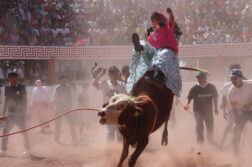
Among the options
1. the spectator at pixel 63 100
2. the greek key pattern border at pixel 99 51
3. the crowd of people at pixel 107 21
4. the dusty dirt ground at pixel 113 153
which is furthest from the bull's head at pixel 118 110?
the crowd of people at pixel 107 21

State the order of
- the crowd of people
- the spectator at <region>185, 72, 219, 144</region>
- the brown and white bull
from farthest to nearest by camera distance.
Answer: the crowd of people, the spectator at <region>185, 72, 219, 144</region>, the brown and white bull

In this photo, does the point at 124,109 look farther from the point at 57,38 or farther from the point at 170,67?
the point at 57,38

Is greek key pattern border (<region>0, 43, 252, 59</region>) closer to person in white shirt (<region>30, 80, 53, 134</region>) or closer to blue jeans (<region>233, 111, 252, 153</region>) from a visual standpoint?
person in white shirt (<region>30, 80, 53, 134</region>)

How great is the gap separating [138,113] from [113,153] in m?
2.25

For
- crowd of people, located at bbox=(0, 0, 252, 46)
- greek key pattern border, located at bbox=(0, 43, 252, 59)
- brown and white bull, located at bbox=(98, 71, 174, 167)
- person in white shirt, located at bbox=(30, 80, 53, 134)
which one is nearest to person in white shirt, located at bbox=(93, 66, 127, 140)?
brown and white bull, located at bbox=(98, 71, 174, 167)

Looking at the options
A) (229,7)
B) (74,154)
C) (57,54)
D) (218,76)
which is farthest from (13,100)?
(229,7)

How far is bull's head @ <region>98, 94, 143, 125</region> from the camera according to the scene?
5.25 meters

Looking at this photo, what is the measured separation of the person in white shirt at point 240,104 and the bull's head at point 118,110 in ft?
10.0

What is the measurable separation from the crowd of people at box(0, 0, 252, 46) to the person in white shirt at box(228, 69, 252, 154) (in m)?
8.89

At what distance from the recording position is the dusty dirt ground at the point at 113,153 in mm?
7367

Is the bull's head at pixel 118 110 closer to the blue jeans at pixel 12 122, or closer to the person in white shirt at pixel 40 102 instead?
the blue jeans at pixel 12 122

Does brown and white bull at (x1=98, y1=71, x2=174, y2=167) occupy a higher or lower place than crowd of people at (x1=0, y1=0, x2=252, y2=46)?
lower

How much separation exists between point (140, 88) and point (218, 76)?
9.58 meters

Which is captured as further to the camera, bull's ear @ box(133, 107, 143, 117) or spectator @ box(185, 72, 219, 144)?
spectator @ box(185, 72, 219, 144)
